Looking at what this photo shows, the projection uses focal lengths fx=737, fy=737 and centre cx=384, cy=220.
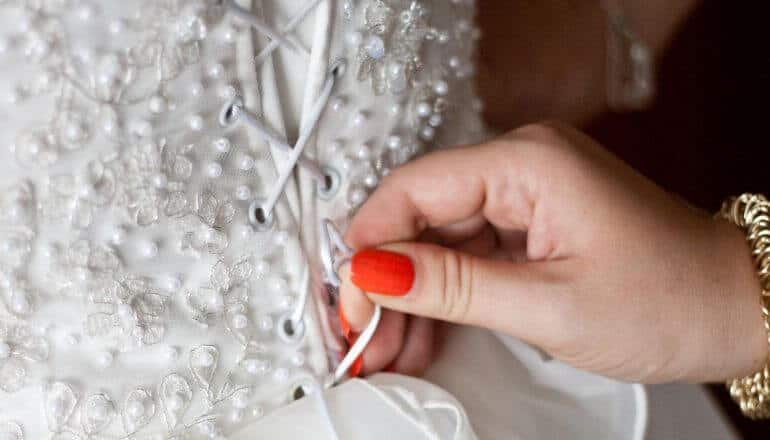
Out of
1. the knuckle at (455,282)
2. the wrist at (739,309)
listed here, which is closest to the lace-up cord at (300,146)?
the knuckle at (455,282)

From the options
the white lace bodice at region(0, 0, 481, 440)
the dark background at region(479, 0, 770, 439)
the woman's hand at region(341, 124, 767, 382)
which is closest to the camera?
the white lace bodice at region(0, 0, 481, 440)

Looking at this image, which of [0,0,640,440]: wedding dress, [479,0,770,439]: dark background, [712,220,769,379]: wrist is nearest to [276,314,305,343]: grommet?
[0,0,640,440]: wedding dress

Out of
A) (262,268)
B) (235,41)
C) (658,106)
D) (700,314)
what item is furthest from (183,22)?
(658,106)

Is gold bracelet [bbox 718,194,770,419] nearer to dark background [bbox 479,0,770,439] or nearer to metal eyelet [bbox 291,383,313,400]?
metal eyelet [bbox 291,383,313,400]

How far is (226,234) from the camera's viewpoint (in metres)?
0.45

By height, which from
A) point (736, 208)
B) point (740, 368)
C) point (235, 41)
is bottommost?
point (740, 368)

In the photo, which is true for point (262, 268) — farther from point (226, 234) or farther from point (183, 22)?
point (183, 22)

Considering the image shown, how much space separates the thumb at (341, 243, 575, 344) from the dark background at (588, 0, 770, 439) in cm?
69

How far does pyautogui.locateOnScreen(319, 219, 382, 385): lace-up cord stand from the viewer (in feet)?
1.59

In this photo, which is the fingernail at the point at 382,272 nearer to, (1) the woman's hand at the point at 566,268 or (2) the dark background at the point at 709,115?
(1) the woman's hand at the point at 566,268

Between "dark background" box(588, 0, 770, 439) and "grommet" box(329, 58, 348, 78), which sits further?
"dark background" box(588, 0, 770, 439)

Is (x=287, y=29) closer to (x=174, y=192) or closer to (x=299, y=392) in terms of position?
(x=174, y=192)

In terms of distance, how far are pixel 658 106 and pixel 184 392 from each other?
914 millimetres

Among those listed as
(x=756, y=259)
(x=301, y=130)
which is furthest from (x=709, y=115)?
(x=301, y=130)
